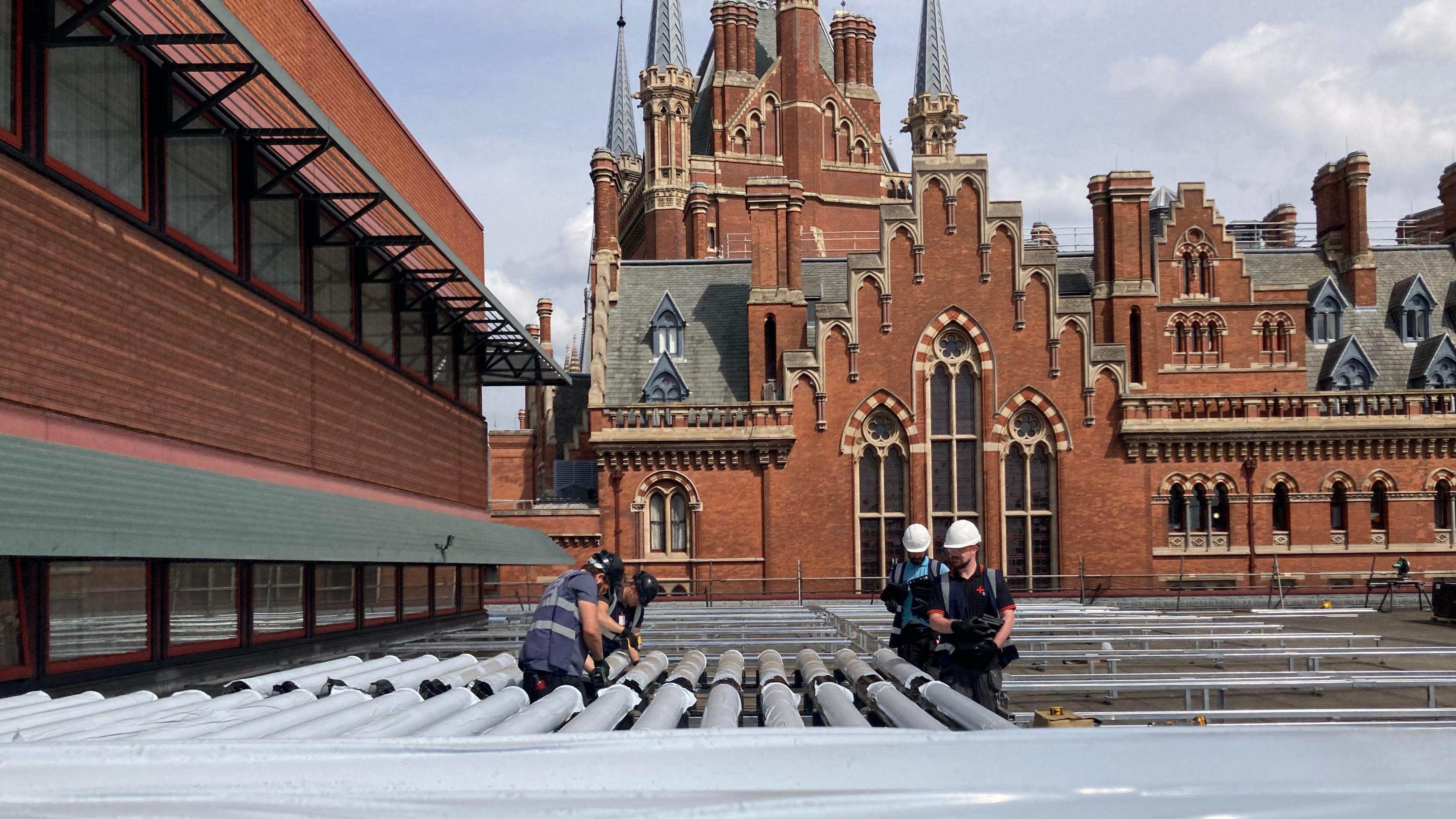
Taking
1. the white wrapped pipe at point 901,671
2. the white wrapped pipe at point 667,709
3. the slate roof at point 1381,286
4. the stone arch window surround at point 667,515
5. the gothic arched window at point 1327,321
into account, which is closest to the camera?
the white wrapped pipe at point 667,709

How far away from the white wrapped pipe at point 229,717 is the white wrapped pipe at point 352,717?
0.85ft

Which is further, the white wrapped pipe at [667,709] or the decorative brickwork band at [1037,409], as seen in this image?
the decorative brickwork band at [1037,409]

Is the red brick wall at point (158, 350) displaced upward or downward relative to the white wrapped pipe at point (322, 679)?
upward

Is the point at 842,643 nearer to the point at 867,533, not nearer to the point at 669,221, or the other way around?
the point at 867,533

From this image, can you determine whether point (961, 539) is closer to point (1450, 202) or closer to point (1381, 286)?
point (1381, 286)

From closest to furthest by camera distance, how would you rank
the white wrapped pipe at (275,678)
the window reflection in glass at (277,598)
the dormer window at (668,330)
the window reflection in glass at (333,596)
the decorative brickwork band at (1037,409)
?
the white wrapped pipe at (275,678) → the window reflection in glass at (277,598) → the window reflection in glass at (333,596) → the decorative brickwork band at (1037,409) → the dormer window at (668,330)

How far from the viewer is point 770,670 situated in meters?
10.0

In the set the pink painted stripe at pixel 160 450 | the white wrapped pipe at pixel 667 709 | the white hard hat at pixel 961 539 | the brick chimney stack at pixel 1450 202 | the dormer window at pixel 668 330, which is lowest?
the white wrapped pipe at pixel 667 709

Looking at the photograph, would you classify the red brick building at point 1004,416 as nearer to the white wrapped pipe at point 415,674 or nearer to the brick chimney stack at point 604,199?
the brick chimney stack at point 604,199

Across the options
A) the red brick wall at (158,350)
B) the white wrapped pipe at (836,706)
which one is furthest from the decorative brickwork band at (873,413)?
the white wrapped pipe at (836,706)

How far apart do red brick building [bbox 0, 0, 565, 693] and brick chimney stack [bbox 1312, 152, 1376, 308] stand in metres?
37.8

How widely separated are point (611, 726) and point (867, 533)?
35.7m

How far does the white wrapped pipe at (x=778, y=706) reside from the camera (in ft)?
21.2

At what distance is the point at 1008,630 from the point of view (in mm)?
9000
